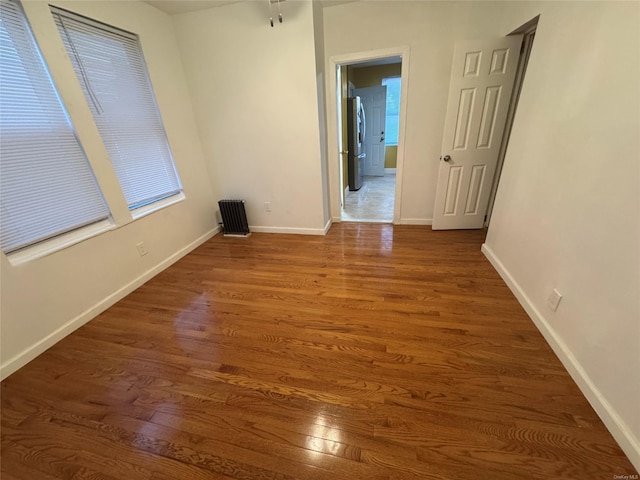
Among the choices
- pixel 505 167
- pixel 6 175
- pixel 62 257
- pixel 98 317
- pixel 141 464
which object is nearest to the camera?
pixel 141 464

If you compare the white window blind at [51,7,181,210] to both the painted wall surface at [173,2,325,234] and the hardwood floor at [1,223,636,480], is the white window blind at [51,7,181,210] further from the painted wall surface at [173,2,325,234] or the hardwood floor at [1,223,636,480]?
the hardwood floor at [1,223,636,480]

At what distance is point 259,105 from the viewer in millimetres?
2875

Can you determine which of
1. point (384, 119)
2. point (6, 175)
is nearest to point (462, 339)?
point (6, 175)

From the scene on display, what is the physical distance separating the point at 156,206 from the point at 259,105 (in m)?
1.58

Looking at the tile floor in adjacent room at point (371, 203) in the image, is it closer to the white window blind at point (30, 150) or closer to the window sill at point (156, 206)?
the window sill at point (156, 206)

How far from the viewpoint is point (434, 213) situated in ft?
10.6

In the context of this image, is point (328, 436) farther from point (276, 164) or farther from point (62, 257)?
point (276, 164)

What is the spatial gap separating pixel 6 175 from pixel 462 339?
3097 millimetres

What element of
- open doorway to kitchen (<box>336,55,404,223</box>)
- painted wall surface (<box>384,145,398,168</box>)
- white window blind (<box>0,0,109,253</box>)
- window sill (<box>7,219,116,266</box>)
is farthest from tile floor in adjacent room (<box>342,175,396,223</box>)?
white window blind (<box>0,0,109,253</box>)

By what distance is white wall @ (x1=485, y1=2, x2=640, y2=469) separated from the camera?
1.13 m

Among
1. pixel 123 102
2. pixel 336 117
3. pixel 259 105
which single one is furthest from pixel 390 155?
pixel 123 102

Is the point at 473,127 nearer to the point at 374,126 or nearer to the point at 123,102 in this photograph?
the point at 123,102

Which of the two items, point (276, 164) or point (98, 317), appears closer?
point (98, 317)

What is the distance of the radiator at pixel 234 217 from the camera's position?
11.0 feet
